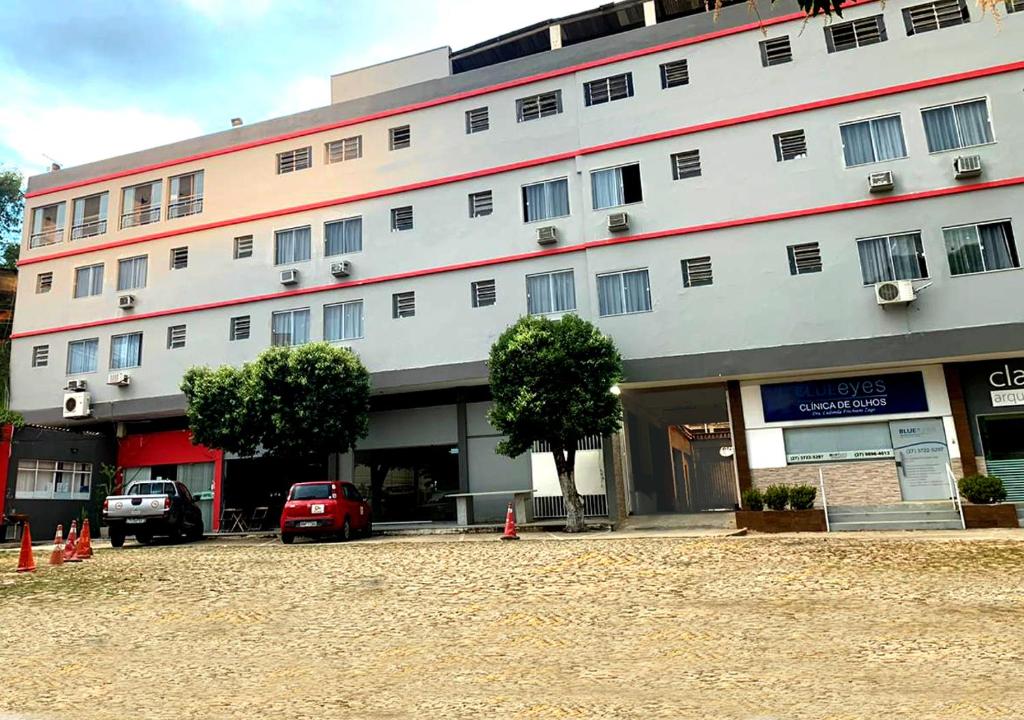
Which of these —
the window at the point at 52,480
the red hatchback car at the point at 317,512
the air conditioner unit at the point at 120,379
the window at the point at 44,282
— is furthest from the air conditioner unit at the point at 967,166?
the window at the point at 44,282

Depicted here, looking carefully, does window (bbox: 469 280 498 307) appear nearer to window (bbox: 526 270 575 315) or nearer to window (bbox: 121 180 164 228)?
window (bbox: 526 270 575 315)

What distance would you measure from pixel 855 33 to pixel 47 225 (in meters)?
31.2

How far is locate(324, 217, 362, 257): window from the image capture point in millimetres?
24969

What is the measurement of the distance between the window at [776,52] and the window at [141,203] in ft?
73.8

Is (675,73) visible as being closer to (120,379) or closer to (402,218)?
(402,218)

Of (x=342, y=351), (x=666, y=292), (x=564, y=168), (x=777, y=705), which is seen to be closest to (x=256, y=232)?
(x=342, y=351)

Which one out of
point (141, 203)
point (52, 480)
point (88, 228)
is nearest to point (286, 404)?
point (52, 480)

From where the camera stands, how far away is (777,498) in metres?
16.8

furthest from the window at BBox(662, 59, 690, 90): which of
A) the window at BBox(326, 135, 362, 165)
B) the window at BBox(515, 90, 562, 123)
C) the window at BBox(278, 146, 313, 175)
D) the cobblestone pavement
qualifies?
the cobblestone pavement

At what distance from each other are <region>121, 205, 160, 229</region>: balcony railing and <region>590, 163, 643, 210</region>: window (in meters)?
17.5

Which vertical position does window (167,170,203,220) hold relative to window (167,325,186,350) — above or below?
above

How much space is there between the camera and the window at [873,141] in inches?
778

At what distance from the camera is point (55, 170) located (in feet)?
101

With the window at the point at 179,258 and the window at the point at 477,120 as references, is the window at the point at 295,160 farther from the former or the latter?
the window at the point at 477,120
